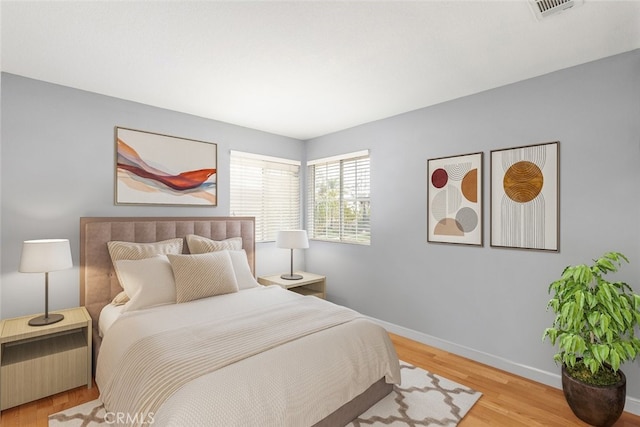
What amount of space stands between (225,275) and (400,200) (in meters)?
2.06

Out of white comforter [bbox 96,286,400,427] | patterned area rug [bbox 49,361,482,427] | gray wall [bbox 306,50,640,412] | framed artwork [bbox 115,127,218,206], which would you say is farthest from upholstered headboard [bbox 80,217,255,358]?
gray wall [bbox 306,50,640,412]

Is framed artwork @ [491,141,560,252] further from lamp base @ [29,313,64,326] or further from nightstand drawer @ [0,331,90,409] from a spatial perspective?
lamp base @ [29,313,64,326]

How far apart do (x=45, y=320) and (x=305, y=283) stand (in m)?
2.41

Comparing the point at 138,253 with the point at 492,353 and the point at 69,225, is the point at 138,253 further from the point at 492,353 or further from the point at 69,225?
the point at 492,353

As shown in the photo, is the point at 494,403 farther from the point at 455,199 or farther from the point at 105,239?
the point at 105,239

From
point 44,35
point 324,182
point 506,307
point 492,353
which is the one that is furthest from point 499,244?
point 44,35

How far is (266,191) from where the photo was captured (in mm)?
4289

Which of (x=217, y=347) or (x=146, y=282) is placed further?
(x=146, y=282)

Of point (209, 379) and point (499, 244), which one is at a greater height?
point (499, 244)

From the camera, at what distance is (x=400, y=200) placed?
3.53 meters

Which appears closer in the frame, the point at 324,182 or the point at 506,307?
the point at 506,307

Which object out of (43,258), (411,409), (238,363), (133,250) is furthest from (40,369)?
(411,409)

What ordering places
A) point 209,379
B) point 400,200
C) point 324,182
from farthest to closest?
point 324,182
point 400,200
point 209,379

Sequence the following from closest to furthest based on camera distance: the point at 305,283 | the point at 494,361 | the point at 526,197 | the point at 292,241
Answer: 1. the point at 526,197
2. the point at 494,361
3. the point at 305,283
4. the point at 292,241
